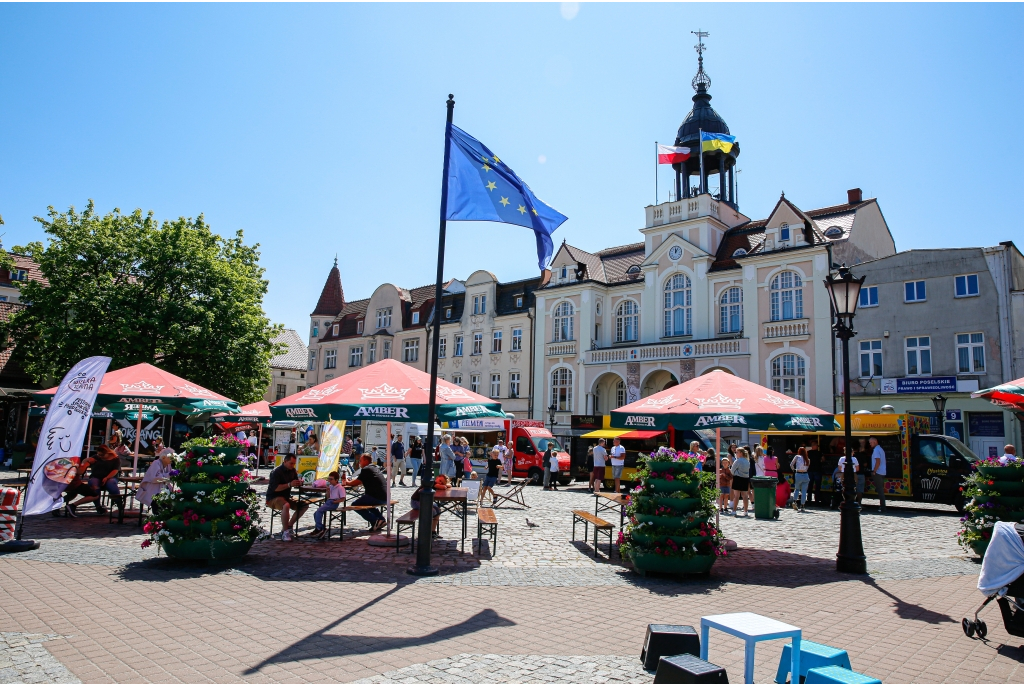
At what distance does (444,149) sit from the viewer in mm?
10609

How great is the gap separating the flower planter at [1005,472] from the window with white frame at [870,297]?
67.8 feet

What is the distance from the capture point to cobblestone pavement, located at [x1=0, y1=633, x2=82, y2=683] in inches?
197

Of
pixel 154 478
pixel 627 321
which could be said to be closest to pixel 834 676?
pixel 154 478

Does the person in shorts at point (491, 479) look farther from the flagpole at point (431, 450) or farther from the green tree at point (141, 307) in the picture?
the green tree at point (141, 307)

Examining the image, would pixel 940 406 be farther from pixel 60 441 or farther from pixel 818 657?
pixel 60 441

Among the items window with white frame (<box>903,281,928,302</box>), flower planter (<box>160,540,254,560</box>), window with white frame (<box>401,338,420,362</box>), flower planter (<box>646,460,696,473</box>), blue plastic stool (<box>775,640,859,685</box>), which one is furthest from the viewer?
window with white frame (<box>401,338,420,362</box>)

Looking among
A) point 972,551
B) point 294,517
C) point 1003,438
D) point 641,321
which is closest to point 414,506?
point 294,517

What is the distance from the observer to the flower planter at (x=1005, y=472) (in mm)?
10578

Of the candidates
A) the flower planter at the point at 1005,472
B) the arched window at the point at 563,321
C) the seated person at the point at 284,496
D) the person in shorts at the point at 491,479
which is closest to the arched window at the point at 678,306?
the arched window at the point at 563,321

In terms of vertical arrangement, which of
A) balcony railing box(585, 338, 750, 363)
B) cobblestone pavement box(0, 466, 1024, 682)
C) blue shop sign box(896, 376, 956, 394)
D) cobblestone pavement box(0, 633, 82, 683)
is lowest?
cobblestone pavement box(0, 633, 82, 683)

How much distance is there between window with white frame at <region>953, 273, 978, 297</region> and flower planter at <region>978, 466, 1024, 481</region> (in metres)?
19.9

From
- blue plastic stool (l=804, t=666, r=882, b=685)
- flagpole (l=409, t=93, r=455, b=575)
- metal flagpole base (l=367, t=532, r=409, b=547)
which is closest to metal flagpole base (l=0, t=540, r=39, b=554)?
metal flagpole base (l=367, t=532, r=409, b=547)

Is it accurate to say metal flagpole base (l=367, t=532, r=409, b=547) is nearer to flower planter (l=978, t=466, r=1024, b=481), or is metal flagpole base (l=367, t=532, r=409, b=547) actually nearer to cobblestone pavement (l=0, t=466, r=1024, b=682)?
cobblestone pavement (l=0, t=466, r=1024, b=682)

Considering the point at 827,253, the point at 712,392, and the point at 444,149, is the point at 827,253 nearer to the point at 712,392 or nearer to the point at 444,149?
the point at 712,392
